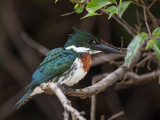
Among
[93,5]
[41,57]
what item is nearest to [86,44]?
[93,5]

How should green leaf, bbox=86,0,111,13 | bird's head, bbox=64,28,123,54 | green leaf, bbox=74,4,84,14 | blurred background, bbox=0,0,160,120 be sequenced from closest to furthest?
green leaf, bbox=86,0,111,13 < green leaf, bbox=74,4,84,14 < bird's head, bbox=64,28,123,54 < blurred background, bbox=0,0,160,120

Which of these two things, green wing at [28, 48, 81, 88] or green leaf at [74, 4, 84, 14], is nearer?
green leaf at [74, 4, 84, 14]

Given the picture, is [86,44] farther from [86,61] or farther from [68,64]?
[68,64]

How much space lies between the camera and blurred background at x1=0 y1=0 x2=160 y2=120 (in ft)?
13.2

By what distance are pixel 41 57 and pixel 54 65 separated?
6.44ft

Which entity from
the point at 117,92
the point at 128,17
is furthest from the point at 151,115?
the point at 128,17

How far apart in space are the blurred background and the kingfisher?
4.62ft

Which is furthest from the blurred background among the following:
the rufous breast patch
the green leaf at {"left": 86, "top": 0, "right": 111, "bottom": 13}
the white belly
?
the green leaf at {"left": 86, "top": 0, "right": 111, "bottom": 13}

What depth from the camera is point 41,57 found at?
14.2 ft

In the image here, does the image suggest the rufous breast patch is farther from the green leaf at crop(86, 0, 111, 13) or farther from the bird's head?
the green leaf at crop(86, 0, 111, 13)

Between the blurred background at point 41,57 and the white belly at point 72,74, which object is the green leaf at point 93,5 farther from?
the blurred background at point 41,57

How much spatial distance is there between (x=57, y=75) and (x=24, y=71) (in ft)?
6.18

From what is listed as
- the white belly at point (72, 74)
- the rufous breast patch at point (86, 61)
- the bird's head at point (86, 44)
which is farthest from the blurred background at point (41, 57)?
the white belly at point (72, 74)

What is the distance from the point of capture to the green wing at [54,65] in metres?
2.34
